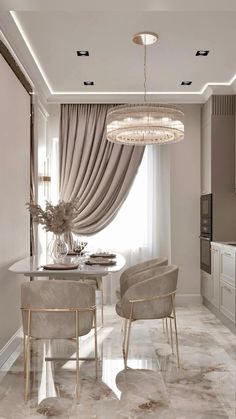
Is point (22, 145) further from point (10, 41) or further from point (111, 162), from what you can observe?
point (111, 162)

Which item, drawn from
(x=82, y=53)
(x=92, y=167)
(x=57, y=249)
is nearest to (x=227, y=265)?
(x=57, y=249)

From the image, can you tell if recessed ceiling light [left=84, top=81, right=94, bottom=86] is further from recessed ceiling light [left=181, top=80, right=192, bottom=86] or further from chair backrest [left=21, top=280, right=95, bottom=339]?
chair backrest [left=21, top=280, right=95, bottom=339]

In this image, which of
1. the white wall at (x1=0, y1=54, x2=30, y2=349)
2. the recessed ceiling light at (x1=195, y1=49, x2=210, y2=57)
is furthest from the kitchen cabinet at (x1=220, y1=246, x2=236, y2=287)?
the white wall at (x1=0, y1=54, x2=30, y2=349)

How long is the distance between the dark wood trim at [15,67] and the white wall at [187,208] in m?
2.18

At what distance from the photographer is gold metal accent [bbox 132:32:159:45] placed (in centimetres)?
388

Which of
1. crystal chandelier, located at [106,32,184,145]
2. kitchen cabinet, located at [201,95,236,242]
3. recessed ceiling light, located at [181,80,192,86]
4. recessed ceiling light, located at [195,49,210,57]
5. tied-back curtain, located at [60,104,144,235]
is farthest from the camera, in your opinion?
tied-back curtain, located at [60,104,144,235]

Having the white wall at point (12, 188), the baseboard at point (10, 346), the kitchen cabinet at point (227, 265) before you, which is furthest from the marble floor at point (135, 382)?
the kitchen cabinet at point (227, 265)

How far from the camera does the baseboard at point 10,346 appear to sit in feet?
11.6

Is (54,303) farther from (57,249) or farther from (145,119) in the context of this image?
(145,119)

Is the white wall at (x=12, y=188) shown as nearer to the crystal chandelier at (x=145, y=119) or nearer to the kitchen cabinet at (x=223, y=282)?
the crystal chandelier at (x=145, y=119)

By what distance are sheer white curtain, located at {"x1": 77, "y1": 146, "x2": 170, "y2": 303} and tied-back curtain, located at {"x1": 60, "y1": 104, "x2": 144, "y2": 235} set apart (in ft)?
0.58

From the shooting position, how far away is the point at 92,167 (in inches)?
231

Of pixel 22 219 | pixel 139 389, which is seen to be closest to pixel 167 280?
pixel 139 389

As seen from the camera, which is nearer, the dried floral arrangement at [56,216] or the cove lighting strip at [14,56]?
the dried floral arrangement at [56,216]
